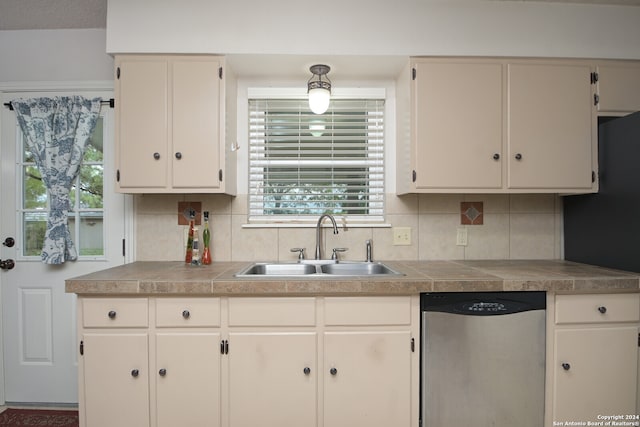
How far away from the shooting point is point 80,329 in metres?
1.43

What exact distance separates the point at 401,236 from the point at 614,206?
45.3 inches

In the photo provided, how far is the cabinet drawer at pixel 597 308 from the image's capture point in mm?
1473

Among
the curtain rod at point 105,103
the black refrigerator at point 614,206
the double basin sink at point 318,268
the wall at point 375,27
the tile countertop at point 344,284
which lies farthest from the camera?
the curtain rod at point 105,103

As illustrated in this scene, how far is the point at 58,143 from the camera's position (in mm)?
1998

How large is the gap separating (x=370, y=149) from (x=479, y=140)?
67 cm

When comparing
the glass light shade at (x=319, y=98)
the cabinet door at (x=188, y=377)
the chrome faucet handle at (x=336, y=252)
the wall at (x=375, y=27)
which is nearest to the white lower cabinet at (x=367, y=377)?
the cabinet door at (x=188, y=377)

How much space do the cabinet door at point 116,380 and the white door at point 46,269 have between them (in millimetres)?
785

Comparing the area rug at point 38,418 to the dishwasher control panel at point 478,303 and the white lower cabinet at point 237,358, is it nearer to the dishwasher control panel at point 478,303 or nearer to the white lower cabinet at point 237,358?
the white lower cabinet at point 237,358

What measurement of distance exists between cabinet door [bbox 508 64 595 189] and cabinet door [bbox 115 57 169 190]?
1977mm

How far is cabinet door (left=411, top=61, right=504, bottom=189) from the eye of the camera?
1768mm

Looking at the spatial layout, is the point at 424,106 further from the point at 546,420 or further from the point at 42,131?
the point at 42,131

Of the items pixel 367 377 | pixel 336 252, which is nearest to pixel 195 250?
pixel 336 252

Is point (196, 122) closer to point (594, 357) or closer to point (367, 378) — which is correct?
point (367, 378)

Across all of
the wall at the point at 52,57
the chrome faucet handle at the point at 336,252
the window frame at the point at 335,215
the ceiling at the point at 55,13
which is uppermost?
the ceiling at the point at 55,13
